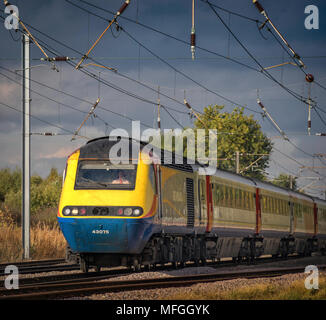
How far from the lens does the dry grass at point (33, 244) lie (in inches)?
1086

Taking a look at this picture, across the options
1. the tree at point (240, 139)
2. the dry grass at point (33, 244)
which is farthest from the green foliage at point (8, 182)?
the dry grass at point (33, 244)

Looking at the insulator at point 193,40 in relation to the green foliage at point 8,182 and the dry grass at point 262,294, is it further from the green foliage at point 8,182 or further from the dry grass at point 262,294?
the green foliage at point 8,182

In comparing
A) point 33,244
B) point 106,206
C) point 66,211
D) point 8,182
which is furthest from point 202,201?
point 8,182

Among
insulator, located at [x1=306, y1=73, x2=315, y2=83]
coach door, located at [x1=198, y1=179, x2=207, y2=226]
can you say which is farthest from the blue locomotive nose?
insulator, located at [x1=306, y1=73, x2=315, y2=83]

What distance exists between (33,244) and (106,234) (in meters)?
12.5

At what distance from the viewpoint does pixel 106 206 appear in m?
17.5

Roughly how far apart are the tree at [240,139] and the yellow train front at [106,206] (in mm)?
52765

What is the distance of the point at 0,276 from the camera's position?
18.3 metres

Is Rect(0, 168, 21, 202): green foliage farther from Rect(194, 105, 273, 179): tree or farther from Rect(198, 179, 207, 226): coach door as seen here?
Rect(198, 179, 207, 226): coach door

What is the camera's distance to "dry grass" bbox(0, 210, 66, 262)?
27594 millimetres

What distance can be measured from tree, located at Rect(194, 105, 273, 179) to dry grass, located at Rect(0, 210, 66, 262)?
139 feet
